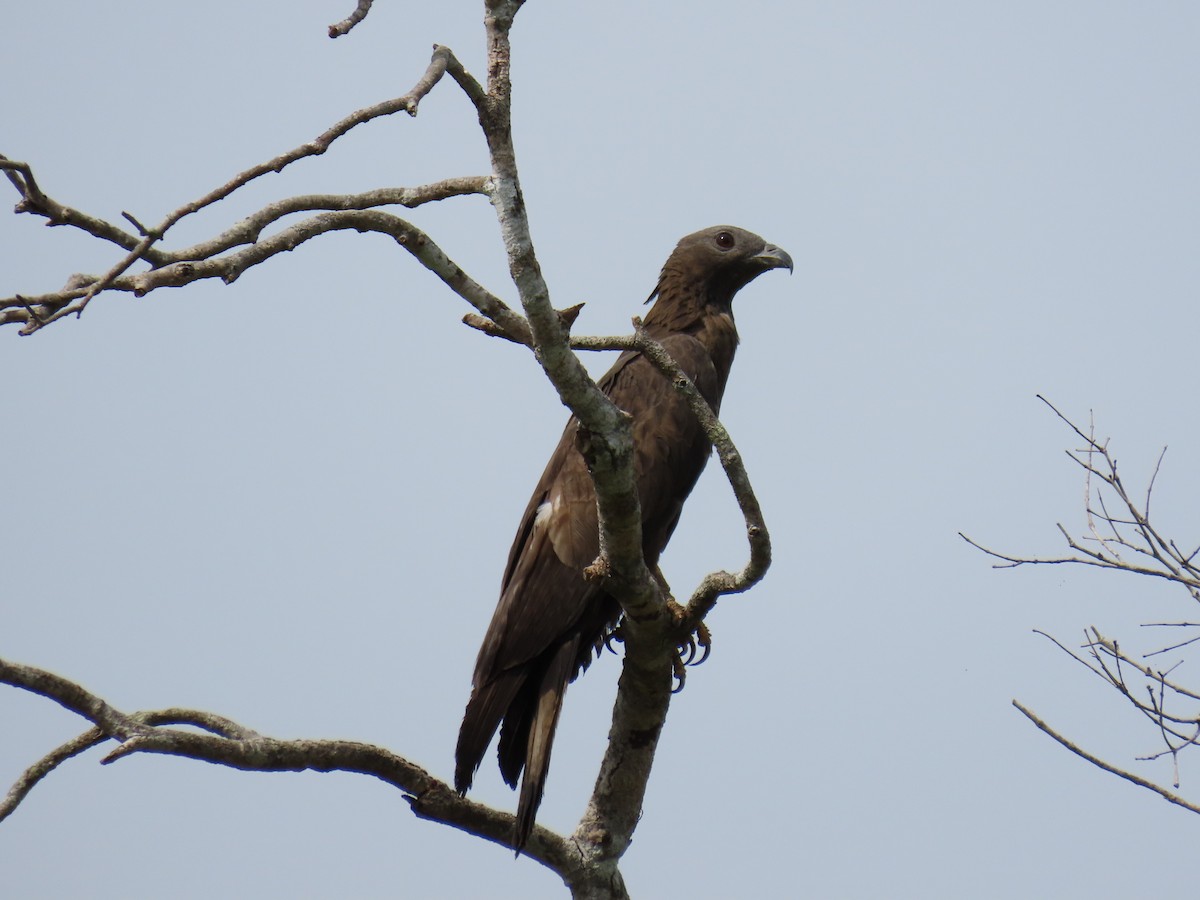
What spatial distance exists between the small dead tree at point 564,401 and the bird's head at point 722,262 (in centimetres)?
225

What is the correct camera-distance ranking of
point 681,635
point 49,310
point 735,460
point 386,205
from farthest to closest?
point 681,635 → point 735,460 → point 386,205 → point 49,310

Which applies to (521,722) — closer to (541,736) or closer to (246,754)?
(541,736)

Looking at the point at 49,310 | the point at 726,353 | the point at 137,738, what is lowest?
the point at 137,738

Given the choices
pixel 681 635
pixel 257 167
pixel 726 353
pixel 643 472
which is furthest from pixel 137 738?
pixel 726 353

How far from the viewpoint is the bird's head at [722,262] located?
5980 millimetres

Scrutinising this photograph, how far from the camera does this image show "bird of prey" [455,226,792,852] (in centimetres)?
453

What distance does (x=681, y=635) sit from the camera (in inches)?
161

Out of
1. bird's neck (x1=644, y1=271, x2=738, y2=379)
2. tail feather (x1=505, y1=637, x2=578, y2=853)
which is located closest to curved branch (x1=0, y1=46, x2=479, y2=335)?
tail feather (x1=505, y1=637, x2=578, y2=853)

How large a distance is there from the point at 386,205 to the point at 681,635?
172 cm

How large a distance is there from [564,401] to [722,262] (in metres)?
2.80

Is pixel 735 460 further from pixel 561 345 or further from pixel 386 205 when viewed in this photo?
pixel 386 205

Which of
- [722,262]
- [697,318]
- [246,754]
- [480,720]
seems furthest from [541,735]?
[722,262]

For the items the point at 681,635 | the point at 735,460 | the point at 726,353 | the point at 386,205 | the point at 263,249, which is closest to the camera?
the point at 263,249

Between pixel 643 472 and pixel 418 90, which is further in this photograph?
pixel 643 472
